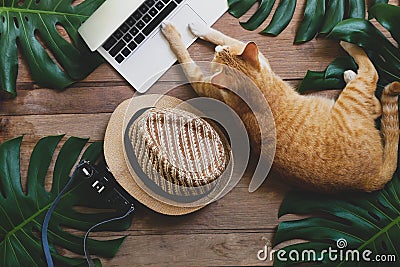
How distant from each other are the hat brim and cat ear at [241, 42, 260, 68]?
214mm

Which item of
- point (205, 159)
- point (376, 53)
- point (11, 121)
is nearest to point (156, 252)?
point (205, 159)

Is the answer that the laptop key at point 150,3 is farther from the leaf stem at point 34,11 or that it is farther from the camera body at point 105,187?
the camera body at point 105,187

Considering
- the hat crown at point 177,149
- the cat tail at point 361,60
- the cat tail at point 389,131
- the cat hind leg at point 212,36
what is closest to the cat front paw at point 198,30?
the cat hind leg at point 212,36

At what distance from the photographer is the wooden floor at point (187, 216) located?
1336 mm

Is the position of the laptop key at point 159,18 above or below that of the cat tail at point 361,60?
above

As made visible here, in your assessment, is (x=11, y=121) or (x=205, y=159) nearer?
A: (x=205, y=159)

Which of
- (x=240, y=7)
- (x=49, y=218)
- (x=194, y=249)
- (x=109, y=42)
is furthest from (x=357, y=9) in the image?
(x=49, y=218)

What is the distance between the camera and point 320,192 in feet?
4.28

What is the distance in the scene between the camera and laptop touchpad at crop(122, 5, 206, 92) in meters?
1.32

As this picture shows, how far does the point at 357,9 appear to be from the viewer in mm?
1300

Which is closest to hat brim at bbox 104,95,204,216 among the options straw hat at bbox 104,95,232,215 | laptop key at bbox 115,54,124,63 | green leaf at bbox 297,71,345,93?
straw hat at bbox 104,95,232,215

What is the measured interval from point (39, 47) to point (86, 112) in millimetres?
202

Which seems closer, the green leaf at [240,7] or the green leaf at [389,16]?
the green leaf at [389,16]

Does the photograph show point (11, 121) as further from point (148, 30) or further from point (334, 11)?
point (334, 11)
